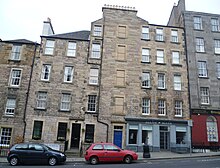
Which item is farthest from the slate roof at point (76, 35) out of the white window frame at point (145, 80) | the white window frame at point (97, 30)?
the white window frame at point (145, 80)

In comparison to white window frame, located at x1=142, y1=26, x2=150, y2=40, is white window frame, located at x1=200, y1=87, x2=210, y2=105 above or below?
below

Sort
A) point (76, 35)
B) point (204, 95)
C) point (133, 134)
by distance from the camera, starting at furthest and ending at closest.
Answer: point (76, 35), point (204, 95), point (133, 134)

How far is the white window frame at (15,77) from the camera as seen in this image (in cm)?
2216

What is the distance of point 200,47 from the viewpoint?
81.5 feet

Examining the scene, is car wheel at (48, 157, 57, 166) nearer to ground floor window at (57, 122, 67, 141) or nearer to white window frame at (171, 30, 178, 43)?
ground floor window at (57, 122, 67, 141)

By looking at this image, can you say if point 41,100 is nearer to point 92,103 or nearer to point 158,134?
point 92,103

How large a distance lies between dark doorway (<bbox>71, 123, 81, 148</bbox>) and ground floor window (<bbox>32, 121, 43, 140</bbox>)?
3456 millimetres

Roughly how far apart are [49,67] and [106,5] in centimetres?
1099

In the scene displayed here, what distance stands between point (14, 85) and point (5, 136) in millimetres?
5606

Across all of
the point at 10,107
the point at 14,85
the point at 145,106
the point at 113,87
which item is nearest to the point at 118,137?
the point at 145,106

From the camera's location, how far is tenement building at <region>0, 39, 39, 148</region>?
2059 centimetres

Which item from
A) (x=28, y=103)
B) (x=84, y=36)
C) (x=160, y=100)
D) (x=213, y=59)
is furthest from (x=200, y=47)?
(x=28, y=103)

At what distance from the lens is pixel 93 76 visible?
Answer: 906 inches

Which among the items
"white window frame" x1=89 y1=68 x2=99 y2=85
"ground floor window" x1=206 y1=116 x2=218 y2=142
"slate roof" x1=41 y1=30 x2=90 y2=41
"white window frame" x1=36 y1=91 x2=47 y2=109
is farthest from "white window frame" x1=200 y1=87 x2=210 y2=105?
"white window frame" x1=36 y1=91 x2=47 y2=109
